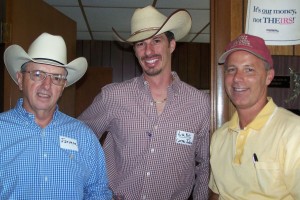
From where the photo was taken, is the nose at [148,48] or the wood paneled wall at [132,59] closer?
the nose at [148,48]

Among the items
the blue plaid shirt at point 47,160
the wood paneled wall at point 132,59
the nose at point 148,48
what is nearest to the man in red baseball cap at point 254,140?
the nose at point 148,48

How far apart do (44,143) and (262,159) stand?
101 centimetres

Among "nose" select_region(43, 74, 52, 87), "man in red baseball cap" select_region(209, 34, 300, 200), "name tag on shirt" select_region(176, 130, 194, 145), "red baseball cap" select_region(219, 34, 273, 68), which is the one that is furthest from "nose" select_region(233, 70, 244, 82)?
"nose" select_region(43, 74, 52, 87)

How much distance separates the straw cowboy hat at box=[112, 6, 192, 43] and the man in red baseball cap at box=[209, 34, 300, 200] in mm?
509

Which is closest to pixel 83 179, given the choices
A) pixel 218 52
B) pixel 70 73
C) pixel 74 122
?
pixel 74 122

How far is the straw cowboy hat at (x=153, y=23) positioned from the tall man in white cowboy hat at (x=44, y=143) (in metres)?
0.48

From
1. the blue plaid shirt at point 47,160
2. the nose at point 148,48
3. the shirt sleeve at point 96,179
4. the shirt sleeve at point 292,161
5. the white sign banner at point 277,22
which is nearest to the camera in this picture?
the shirt sleeve at point 292,161

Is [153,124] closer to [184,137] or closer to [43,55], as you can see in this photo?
[184,137]

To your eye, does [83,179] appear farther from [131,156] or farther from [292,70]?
[292,70]

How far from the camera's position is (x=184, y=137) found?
2211mm

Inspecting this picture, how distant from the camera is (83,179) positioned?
1.85 meters

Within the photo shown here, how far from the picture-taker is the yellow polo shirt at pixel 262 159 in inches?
59.7

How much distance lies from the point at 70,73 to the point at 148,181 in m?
0.78

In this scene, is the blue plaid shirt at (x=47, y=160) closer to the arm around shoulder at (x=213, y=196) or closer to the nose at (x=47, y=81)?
the nose at (x=47, y=81)
